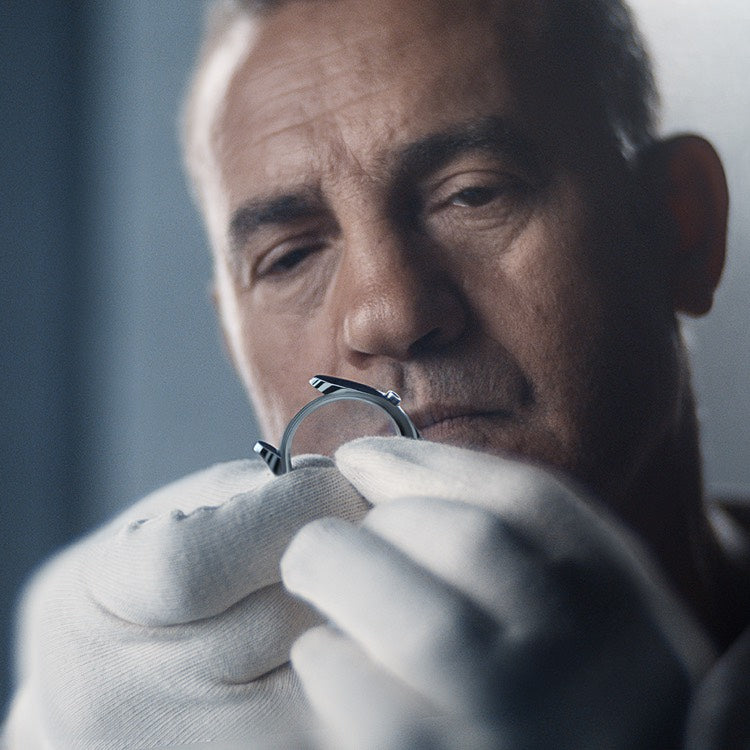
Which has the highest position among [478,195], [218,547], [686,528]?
[478,195]

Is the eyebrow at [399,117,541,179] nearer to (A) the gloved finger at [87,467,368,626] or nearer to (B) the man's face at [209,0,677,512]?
(B) the man's face at [209,0,677,512]

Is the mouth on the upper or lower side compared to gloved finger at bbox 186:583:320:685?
upper

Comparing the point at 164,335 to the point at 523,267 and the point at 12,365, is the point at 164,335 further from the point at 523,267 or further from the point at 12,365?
the point at 523,267

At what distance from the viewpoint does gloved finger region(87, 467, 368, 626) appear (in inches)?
17.6

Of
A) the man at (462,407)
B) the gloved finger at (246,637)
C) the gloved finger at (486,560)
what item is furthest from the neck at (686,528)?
the gloved finger at (246,637)

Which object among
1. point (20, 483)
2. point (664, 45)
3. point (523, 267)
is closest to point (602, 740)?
point (523, 267)

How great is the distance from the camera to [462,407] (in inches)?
19.6

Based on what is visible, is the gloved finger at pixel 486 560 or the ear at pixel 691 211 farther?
the ear at pixel 691 211

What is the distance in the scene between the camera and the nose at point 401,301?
0.51 meters

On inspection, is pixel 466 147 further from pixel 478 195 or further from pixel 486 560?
pixel 486 560

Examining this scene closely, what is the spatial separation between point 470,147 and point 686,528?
0.88 feet

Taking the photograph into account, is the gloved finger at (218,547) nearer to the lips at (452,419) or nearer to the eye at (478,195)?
the lips at (452,419)

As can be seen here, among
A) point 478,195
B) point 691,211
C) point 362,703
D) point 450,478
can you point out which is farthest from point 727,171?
point 362,703

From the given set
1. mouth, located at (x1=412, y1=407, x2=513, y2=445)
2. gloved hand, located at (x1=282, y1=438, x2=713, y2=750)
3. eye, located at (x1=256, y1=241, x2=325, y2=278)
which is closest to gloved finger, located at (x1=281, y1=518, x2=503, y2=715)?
gloved hand, located at (x1=282, y1=438, x2=713, y2=750)
